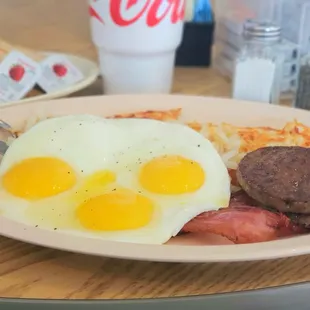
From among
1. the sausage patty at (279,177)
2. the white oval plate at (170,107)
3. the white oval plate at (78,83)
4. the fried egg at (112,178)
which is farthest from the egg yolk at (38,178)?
the white oval plate at (78,83)

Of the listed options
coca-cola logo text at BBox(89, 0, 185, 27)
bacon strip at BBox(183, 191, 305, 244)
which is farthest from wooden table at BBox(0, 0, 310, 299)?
coca-cola logo text at BBox(89, 0, 185, 27)

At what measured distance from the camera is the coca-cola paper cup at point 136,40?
129 centimetres

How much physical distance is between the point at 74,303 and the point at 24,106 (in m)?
0.57

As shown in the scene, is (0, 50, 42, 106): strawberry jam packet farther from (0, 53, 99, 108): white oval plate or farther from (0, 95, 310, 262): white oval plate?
→ (0, 95, 310, 262): white oval plate

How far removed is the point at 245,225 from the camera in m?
0.78

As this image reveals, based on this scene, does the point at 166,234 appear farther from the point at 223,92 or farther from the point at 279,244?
the point at 223,92

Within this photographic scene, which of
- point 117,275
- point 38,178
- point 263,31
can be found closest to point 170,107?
point 263,31

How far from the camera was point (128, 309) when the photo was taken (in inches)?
26.6

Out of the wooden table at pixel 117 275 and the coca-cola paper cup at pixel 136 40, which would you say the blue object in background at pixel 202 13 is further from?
the wooden table at pixel 117 275

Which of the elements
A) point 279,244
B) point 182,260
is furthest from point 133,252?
point 279,244

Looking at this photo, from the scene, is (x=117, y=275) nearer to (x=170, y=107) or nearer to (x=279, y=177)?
(x=279, y=177)

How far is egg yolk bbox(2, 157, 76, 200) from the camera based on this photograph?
861mm

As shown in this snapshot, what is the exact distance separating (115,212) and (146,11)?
2.03ft

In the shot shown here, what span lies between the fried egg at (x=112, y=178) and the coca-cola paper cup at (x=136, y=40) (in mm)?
314
